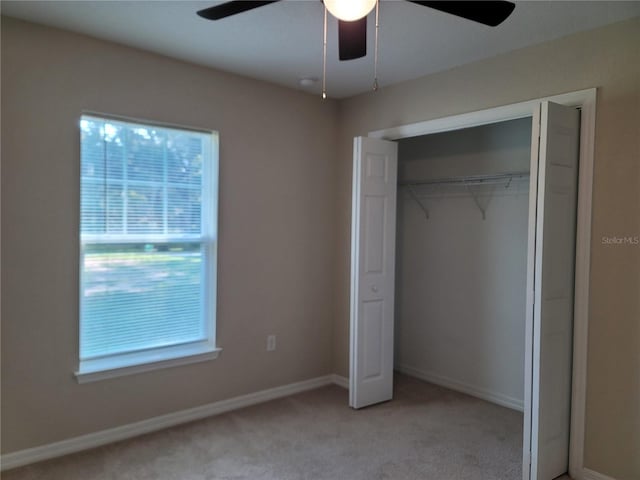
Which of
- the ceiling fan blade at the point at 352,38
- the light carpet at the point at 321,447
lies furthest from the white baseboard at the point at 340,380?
the ceiling fan blade at the point at 352,38

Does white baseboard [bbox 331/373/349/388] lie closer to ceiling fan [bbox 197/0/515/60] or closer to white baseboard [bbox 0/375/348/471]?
white baseboard [bbox 0/375/348/471]

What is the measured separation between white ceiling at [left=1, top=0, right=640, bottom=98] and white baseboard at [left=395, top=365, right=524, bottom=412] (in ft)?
8.61

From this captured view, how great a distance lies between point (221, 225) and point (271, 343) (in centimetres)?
108

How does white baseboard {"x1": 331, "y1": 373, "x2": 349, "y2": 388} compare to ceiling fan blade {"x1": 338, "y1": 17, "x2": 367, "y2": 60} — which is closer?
ceiling fan blade {"x1": 338, "y1": 17, "x2": 367, "y2": 60}

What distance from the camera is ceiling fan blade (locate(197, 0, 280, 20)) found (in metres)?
1.81

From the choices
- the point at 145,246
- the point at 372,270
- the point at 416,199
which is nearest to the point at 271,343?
the point at 372,270

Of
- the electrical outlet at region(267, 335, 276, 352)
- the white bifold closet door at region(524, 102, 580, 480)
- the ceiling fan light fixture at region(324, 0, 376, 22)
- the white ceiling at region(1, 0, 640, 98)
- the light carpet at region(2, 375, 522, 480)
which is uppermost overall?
the white ceiling at region(1, 0, 640, 98)

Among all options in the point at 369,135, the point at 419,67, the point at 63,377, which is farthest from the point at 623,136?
the point at 63,377

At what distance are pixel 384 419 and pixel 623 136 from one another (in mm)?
2404

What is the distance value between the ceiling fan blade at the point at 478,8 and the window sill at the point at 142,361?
8.88 ft

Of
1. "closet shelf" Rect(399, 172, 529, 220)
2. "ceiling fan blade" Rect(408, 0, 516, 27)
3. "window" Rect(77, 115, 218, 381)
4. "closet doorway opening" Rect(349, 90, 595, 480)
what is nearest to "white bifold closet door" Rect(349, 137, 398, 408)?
"closet doorway opening" Rect(349, 90, 595, 480)

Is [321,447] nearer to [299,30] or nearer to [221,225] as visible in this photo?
[221,225]

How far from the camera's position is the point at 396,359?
4750 millimetres

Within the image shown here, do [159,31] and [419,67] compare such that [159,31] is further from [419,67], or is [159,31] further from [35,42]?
[419,67]
